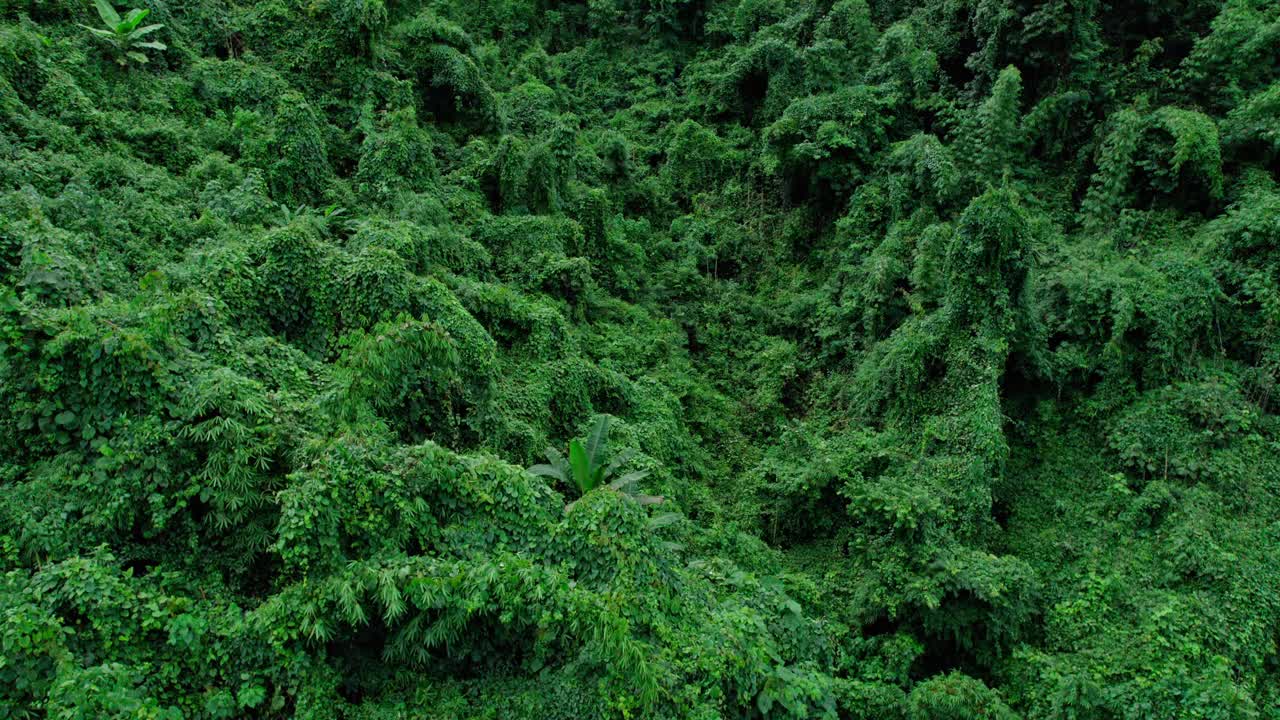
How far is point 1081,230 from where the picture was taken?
13.2 metres

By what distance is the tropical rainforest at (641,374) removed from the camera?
5.65m

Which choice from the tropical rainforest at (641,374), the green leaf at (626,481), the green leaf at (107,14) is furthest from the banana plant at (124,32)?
the green leaf at (626,481)

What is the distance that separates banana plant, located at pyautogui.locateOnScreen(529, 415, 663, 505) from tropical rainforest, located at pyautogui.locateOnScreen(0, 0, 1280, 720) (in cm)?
8

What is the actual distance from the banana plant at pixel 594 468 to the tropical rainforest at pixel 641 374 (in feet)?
0.25

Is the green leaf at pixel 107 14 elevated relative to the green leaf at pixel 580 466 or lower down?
elevated

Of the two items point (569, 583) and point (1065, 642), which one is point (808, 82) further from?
point (569, 583)

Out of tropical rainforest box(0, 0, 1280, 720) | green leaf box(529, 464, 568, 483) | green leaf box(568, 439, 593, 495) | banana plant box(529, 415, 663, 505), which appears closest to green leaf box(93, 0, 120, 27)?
tropical rainforest box(0, 0, 1280, 720)

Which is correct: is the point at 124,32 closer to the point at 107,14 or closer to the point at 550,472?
the point at 107,14

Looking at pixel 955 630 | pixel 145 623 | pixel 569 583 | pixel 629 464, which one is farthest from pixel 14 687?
pixel 955 630

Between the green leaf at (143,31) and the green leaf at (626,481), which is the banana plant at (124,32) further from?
the green leaf at (626,481)

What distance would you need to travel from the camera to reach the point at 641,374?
13.7 metres

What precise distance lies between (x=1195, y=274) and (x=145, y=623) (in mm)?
14880

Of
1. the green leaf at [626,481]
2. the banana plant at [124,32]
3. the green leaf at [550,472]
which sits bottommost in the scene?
the green leaf at [550,472]

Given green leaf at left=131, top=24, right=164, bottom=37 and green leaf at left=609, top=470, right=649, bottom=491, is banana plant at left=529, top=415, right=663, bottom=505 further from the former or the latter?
green leaf at left=131, top=24, right=164, bottom=37
